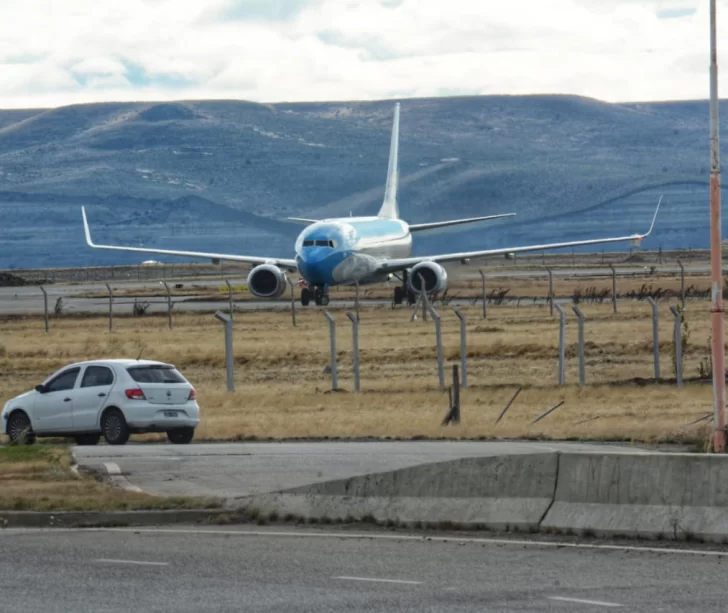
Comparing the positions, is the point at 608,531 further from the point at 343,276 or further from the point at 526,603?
the point at 343,276

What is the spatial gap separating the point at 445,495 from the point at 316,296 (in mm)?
49228

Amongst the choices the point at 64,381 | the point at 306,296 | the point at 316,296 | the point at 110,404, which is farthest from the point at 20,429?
the point at 306,296

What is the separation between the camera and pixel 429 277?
209ft

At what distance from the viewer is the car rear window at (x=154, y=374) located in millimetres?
26694

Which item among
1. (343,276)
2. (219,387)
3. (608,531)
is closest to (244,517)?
(608,531)

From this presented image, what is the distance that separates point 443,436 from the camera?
27.2 metres

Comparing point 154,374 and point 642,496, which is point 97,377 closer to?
point 154,374

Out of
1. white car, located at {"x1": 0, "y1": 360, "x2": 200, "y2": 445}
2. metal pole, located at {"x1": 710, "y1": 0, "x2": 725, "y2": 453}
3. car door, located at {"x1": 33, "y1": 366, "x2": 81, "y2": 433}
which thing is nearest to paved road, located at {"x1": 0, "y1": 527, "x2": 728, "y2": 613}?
metal pole, located at {"x1": 710, "y1": 0, "x2": 725, "y2": 453}

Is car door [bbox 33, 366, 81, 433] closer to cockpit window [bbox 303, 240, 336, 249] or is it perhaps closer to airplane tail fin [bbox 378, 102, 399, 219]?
cockpit window [bbox 303, 240, 336, 249]

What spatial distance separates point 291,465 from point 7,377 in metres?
19.6

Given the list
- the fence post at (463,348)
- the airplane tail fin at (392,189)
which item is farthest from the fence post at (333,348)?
the airplane tail fin at (392,189)

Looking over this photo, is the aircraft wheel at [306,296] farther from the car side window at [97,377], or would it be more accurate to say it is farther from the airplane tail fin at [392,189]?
the car side window at [97,377]

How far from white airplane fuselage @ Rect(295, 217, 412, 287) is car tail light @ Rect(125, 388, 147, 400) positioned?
119 feet

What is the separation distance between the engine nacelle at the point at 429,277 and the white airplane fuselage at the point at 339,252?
2464 millimetres
